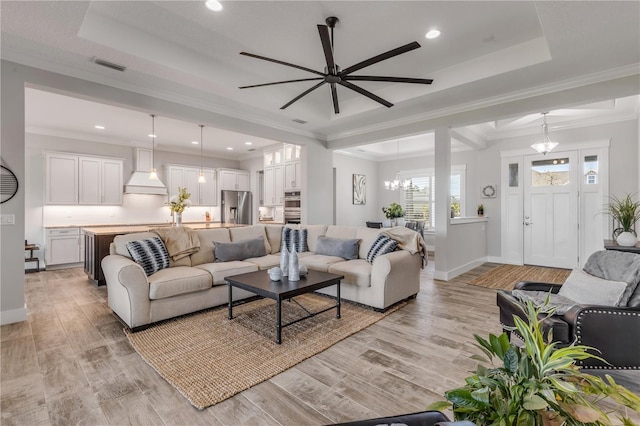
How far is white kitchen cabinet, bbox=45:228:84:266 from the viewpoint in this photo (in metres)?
5.92

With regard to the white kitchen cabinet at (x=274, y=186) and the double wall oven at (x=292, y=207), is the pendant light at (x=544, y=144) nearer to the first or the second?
the double wall oven at (x=292, y=207)

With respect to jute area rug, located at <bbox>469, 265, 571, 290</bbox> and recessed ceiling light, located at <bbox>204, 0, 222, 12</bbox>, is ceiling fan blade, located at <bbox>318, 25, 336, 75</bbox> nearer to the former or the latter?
recessed ceiling light, located at <bbox>204, 0, 222, 12</bbox>

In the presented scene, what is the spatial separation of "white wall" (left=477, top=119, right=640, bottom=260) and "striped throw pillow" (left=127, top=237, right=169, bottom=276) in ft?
21.6

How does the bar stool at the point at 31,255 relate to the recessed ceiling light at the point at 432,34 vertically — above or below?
below

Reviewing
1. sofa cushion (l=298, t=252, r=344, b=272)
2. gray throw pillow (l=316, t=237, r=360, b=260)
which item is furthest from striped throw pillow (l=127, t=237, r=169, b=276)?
gray throw pillow (l=316, t=237, r=360, b=260)

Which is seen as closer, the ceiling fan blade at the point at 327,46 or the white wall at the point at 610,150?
the ceiling fan blade at the point at 327,46

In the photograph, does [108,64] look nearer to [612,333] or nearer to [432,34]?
[432,34]

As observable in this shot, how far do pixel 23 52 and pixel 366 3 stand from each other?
3465mm

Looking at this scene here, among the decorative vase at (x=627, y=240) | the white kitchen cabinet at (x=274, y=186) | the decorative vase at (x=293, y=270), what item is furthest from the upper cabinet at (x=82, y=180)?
the decorative vase at (x=627, y=240)

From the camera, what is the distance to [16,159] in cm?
324

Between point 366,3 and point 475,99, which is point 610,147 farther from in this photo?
point 366,3

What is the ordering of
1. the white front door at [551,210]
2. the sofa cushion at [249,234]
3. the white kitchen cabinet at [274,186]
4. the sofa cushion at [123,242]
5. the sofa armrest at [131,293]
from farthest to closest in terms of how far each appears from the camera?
1. the white kitchen cabinet at [274,186]
2. the white front door at [551,210]
3. the sofa cushion at [249,234]
4. the sofa cushion at [123,242]
5. the sofa armrest at [131,293]

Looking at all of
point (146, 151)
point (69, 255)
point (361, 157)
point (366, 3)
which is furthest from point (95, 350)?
point (361, 157)

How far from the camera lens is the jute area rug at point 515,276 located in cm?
492
